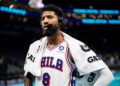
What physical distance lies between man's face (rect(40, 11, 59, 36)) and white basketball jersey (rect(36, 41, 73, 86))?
0.22 m

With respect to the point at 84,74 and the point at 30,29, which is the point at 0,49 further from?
the point at 84,74

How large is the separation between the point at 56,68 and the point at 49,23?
0.45 metres

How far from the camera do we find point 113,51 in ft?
92.7

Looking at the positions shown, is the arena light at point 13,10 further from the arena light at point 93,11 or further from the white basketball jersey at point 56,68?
the white basketball jersey at point 56,68

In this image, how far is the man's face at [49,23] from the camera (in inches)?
A: 131

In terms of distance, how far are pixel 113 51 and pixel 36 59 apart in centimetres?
2524

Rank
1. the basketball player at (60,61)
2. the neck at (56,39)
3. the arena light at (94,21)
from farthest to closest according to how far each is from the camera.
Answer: the arena light at (94,21)
the neck at (56,39)
the basketball player at (60,61)

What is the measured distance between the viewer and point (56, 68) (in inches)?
132

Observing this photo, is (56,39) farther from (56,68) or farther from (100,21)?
(100,21)

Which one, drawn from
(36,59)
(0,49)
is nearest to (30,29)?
(0,49)

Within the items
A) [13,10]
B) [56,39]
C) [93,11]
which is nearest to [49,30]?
[56,39]

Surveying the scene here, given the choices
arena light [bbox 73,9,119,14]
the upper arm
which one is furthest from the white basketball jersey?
arena light [bbox 73,9,119,14]

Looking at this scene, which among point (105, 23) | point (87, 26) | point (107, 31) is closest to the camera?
point (105, 23)

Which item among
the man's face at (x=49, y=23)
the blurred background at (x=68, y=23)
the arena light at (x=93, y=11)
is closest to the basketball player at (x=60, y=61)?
the man's face at (x=49, y=23)
